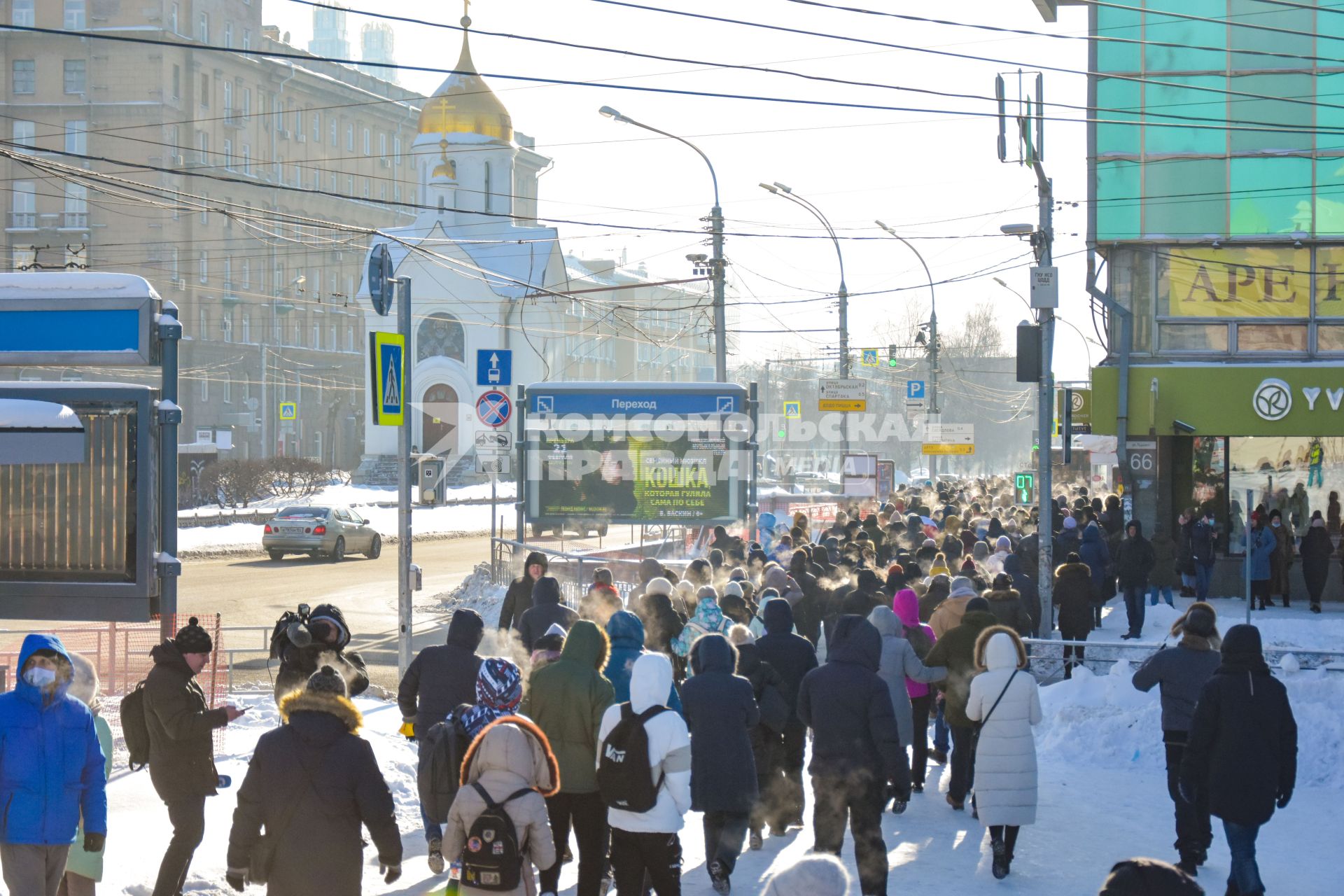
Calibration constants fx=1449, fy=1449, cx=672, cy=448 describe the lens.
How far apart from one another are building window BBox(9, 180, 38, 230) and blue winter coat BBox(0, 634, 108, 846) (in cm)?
7285

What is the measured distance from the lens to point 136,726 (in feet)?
23.8

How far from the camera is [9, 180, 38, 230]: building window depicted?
72.2 metres

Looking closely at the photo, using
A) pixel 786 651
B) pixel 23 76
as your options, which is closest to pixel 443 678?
pixel 786 651

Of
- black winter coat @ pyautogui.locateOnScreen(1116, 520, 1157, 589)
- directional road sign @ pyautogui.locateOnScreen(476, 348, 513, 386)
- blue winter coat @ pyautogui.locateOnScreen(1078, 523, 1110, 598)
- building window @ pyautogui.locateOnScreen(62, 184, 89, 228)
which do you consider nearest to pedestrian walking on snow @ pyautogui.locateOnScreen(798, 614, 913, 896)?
black winter coat @ pyautogui.locateOnScreen(1116, 520, 1157, 589)

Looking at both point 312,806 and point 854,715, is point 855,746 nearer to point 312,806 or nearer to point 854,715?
point 854,715

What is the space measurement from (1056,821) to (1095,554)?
32.9 ft

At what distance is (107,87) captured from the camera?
240 feet

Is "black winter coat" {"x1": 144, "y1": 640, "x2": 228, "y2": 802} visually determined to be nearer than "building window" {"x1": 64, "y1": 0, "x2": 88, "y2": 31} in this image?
Yes

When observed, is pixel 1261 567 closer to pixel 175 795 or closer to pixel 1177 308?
pixel 1177 308

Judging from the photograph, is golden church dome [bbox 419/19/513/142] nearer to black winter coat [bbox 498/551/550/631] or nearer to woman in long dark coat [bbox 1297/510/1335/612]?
woman in long dark coat [bbox 1297/510/1335/612]

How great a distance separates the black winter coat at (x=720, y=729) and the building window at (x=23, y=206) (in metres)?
72.2

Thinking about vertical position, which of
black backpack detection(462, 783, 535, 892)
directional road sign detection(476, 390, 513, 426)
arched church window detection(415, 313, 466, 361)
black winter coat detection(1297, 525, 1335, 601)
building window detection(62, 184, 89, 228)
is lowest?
black winter coat detection(1297, 525, 1335, 601)

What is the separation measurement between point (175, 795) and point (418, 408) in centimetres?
6108

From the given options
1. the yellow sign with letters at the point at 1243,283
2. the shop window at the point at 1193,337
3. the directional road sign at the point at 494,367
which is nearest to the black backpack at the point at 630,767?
the directional road sign at the point at 494,367
